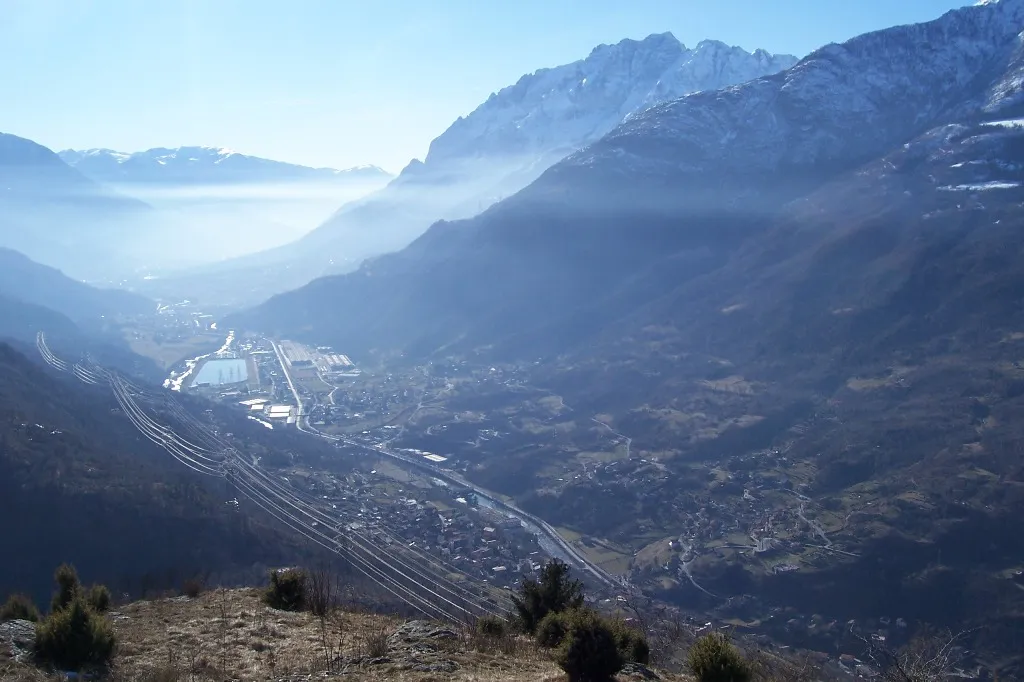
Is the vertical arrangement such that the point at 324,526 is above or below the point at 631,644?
below

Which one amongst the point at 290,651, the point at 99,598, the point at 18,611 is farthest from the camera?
the point at 99,598

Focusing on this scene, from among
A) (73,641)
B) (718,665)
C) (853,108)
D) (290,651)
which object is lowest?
(290,651)

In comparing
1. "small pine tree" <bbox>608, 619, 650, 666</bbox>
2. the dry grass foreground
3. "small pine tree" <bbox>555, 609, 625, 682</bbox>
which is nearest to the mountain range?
"small pine tree" <bbox>608, 619, 650, 666</bbox>

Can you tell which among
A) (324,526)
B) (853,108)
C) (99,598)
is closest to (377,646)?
(99,598)

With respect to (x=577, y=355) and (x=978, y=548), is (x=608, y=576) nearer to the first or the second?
(x=978, y=548)

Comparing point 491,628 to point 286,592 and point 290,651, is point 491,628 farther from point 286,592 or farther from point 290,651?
point 286,592

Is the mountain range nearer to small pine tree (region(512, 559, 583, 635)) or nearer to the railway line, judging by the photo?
the railway line

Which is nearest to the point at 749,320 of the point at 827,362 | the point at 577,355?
the point at 827,362
